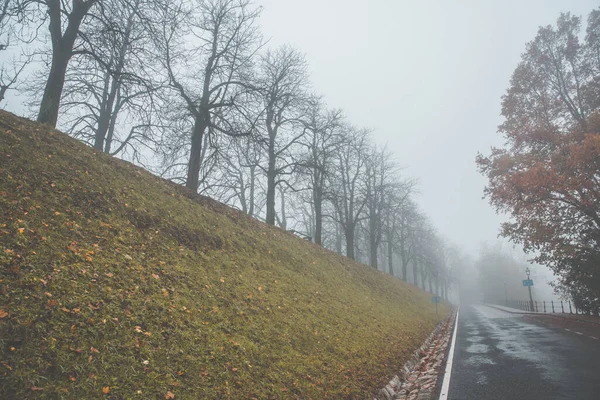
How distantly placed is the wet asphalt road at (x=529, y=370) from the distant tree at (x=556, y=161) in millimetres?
6847

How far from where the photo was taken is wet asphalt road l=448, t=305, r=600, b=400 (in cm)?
612

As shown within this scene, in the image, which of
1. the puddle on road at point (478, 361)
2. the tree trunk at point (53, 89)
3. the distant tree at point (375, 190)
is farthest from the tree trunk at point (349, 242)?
the tree trunk at point (53, 89)

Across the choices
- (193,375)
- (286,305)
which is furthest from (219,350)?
(286,305)

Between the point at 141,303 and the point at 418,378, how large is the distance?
21.3 feet

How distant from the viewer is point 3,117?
9.15 meters

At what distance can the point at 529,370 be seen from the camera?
7.80m

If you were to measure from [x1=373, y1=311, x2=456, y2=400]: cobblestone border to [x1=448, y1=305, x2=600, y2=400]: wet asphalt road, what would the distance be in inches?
16.9

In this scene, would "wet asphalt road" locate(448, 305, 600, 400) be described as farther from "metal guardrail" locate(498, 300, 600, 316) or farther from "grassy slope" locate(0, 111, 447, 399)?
"metal guardrail" locate(498, 300, 600, 316)

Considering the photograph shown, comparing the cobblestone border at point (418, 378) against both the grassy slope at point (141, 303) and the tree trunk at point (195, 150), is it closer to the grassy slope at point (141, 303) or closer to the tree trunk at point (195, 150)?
the grassy slope at point (141, 303)

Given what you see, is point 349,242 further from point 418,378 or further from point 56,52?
point 56,52

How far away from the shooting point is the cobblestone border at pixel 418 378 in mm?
6584

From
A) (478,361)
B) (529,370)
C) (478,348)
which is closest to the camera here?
(529,370)

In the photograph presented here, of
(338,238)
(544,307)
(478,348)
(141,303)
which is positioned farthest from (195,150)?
(544,307)

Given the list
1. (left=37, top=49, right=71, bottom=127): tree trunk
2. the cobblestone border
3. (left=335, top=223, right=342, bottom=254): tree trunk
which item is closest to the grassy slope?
the cobblestone border
